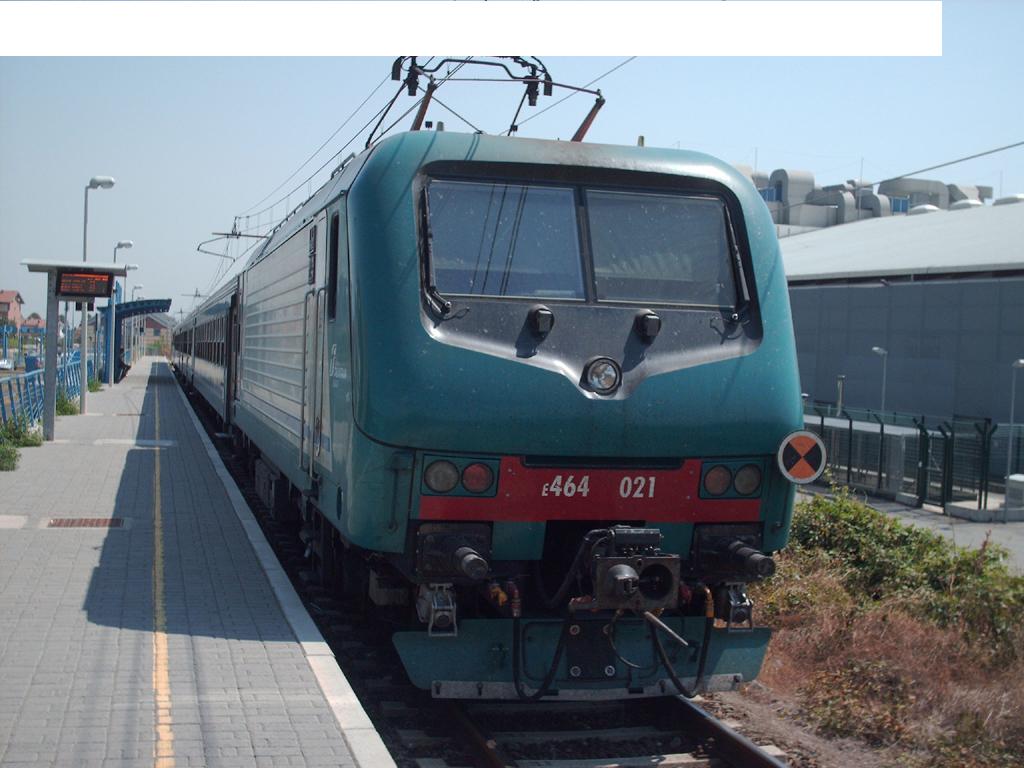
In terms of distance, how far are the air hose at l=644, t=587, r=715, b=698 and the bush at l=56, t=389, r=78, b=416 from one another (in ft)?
79.6

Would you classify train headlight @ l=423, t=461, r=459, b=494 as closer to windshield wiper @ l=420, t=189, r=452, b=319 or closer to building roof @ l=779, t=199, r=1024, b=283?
windshield wiper @ l=420, t=189, r=452, b=319

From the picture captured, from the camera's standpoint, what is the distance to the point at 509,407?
5.96m

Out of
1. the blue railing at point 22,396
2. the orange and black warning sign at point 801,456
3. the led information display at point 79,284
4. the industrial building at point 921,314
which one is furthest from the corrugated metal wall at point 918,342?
the orange and black warning sign at point 801,456

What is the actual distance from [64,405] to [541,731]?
24.0 metres

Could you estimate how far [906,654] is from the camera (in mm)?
8461

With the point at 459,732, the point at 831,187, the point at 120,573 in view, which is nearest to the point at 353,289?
the point at 459,732

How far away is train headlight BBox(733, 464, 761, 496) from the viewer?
6422 mm

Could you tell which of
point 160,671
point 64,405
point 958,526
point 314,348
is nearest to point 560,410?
point 314,348

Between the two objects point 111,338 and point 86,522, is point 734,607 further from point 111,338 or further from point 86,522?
point 111,338

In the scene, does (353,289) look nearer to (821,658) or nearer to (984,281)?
(821,658)

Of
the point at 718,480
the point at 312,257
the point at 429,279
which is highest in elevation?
the point at 312,257

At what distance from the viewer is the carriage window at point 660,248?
6.55 meters

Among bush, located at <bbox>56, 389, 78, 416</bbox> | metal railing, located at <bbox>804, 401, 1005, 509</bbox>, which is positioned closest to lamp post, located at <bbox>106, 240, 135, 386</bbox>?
bush, located at <bbox>56, 389, 78, 416</bbox>

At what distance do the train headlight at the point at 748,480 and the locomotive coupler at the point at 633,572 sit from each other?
671mm
